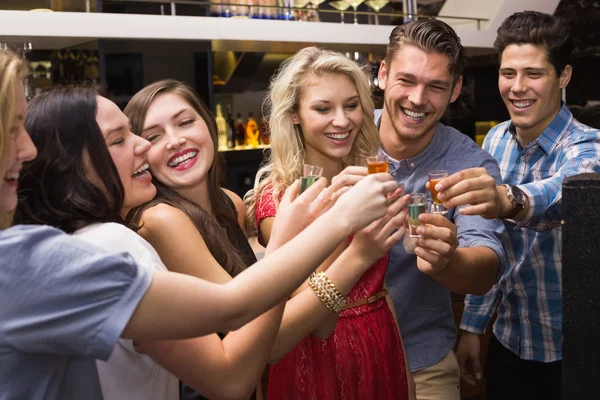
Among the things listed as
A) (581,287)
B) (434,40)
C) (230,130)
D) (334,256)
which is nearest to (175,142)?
(334,256)

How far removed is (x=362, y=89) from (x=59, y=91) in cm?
118

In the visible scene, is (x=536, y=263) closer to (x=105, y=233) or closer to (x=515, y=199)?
(x=515, y=199)

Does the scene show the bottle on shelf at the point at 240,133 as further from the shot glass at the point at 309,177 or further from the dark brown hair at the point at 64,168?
the dark brown hair at the point at 64,168

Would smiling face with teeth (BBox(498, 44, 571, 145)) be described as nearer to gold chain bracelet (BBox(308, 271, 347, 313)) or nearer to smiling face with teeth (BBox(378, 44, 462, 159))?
smiling face with teeth (BBox(378, 44, 462, 159))

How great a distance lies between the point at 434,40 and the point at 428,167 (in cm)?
46

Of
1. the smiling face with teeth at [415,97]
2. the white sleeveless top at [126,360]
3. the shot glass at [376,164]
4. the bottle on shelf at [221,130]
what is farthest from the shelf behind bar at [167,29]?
the white sleeveless top at [126,360]

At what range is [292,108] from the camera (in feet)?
8.27

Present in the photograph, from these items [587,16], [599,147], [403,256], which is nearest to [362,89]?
[403,256]

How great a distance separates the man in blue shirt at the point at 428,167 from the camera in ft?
8.29

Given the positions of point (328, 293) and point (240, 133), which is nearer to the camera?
point (328, 293)

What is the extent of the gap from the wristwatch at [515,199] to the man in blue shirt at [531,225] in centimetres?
14

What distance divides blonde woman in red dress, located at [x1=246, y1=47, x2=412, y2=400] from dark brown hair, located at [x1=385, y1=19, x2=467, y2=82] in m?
0.26

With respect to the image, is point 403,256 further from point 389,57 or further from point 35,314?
point 35,314

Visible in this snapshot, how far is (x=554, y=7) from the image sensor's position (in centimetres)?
593
